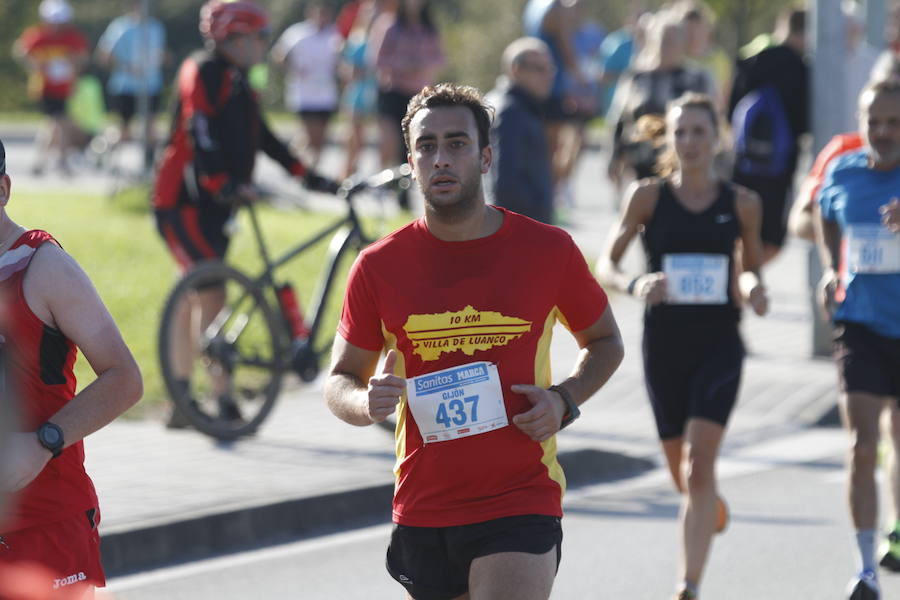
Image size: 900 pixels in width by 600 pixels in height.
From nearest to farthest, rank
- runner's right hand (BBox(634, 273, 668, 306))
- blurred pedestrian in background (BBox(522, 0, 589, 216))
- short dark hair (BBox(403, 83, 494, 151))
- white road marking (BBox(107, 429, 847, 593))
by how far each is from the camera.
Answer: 1. short dark hair (BBox(403, 83, 494, 151))
2. runner's right hand (BBox(634, 273, 668, 306))
3. white road marking (BBox(107, 429, 847, 593))
4. blurred pedestrian in background (BBox(522, 0, 589, 216))

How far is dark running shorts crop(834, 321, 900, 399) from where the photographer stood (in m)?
6.68

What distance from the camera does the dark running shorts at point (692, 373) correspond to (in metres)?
6.51

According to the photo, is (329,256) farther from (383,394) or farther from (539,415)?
(383,394)

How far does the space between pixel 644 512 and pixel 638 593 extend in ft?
4.82

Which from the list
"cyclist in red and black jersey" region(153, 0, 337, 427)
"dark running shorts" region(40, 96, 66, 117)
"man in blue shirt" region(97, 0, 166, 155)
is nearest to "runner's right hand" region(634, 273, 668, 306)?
"cyclist in red and black jersey" region(153, 0, 337, 427)

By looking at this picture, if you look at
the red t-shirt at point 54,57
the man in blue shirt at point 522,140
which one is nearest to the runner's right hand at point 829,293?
the man in blue shirt at point 522,140

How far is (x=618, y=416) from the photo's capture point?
10.3m

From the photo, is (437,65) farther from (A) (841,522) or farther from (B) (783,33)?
(A) (841,522)

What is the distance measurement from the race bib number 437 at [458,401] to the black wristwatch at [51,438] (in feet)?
2.96

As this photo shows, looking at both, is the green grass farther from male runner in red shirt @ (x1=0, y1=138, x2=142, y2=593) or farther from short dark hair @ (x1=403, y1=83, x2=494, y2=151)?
male runner in red shirt @ (x1=0, y1=138, x2=142, y2=593)

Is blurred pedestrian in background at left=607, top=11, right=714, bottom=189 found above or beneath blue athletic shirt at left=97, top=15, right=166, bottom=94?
beneath

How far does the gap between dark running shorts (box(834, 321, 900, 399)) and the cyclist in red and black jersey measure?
3.42 m

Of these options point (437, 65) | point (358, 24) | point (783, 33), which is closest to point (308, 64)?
point (358, 24)

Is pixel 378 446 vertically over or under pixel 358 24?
under
